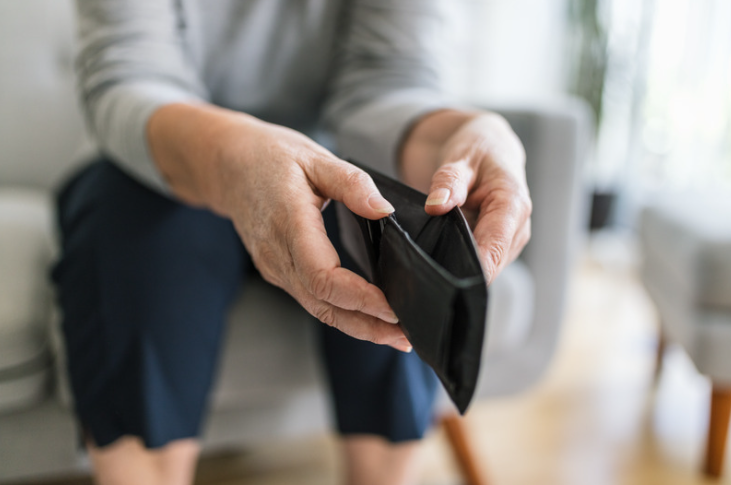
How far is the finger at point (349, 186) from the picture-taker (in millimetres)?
304

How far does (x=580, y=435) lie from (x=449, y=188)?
0.76 m

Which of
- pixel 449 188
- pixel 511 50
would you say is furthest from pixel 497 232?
pixel 511 50

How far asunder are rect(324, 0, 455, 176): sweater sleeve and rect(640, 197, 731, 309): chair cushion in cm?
42

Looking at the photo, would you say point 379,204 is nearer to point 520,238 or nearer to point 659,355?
point 520,238

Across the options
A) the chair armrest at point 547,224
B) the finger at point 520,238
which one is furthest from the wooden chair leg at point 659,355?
the finger at point 520,238

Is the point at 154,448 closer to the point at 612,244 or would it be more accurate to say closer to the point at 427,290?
the point at 427,290

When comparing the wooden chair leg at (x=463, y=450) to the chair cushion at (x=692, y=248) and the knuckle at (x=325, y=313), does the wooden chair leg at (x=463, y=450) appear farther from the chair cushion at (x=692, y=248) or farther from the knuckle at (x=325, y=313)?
the knuckle at (x=325, y=313)

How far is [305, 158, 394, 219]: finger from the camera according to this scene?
1.00 feet

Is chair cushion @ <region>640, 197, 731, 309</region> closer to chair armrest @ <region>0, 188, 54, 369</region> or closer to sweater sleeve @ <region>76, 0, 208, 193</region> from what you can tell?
sweater sleeve @ <region>76, 0, 208, 193</region>

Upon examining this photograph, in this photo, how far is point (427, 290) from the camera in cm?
25

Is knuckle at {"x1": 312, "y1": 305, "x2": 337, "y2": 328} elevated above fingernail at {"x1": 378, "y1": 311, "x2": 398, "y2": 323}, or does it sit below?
below

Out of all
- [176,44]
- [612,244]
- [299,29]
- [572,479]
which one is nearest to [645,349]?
→ [572,479]

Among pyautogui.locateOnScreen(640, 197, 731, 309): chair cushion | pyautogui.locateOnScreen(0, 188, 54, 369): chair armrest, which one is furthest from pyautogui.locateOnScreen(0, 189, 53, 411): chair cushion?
pyautogui.locateOnScreen(640, 197, 731, 309): chair cushion

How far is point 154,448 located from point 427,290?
1.08 feet
